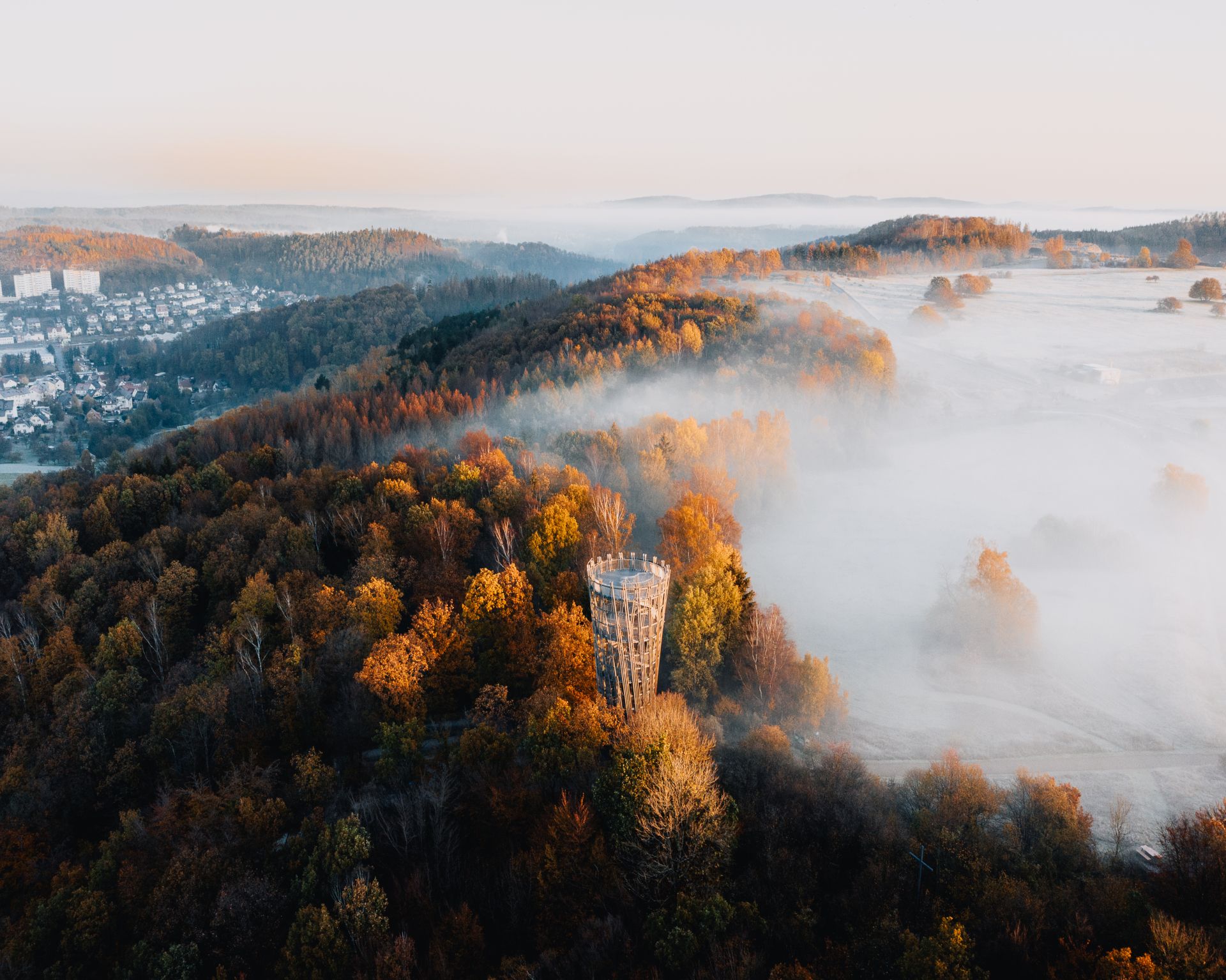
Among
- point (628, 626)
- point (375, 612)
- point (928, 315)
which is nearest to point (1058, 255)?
point (928, 315)

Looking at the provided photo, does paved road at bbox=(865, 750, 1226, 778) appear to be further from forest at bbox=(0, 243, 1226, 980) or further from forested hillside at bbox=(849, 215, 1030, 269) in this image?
forested hillside at bbox=(849, 215, 1030, 269)

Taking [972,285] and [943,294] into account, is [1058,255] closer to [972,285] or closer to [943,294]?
[972,285]

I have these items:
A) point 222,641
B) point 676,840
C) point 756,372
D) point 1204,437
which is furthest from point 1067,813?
point 756,372

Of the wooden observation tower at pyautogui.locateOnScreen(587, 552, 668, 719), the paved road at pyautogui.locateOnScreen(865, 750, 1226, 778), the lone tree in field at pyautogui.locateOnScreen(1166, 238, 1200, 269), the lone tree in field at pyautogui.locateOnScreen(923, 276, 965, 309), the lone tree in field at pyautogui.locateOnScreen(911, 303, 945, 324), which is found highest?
the lone tree in field at pyautogui.locateOnScreen(1166, 238, 1200, 269)

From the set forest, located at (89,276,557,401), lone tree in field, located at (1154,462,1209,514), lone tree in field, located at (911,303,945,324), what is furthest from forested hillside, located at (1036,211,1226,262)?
forest, located at (89,276,557,401)

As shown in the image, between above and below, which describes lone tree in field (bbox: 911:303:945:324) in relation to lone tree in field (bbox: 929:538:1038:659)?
above

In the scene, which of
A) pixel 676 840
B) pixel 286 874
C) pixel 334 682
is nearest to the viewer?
pixel 676 840

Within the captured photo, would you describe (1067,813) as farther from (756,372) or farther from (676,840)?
(756,372)
